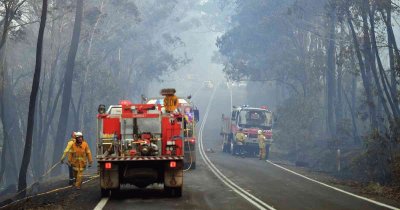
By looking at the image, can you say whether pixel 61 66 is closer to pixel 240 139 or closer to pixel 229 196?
pixel 240 139

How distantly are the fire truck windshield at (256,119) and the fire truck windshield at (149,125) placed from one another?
2042 centimetres

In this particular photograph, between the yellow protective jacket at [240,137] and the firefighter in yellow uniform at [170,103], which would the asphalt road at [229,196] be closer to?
the firefighter in yellow uniform at [170,103]

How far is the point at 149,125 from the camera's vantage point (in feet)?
58.5

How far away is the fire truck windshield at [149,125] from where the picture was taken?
17719 mm

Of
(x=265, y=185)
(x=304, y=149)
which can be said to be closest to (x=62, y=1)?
(x=304, y=149)

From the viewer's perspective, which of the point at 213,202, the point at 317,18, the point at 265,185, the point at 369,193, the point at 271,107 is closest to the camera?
the point at 213,202

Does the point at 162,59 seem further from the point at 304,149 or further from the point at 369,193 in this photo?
the point at 369,193

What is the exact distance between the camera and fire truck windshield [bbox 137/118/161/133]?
17719 mm

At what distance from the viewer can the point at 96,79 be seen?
5322cm

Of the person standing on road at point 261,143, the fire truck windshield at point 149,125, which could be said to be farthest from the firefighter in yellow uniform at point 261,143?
the fire truck windshield at point 149,125

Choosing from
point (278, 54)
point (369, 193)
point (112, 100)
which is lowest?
point (369, 193)

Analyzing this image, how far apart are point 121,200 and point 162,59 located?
187 feet

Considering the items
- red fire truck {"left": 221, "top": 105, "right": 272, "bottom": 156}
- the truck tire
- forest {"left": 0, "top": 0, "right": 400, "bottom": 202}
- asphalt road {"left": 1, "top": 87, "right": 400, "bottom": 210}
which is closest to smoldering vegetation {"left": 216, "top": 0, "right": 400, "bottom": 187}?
forest {"left": 0, "top": 0, "right": 400, "bottom": 202}

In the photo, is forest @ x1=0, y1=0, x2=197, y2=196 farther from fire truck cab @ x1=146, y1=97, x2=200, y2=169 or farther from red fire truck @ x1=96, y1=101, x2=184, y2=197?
red fire truck @ x1=96, y1=101, x2=184, y2=197
